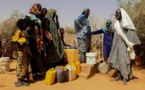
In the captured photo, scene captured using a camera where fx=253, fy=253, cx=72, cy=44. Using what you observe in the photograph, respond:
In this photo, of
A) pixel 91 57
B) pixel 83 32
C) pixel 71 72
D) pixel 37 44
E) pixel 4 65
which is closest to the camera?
pixel 37 44

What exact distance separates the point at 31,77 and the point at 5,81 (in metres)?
1.13

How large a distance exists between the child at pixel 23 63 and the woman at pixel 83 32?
215cm

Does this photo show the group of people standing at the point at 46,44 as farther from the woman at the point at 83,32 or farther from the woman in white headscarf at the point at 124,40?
the woman at the point at 83,32

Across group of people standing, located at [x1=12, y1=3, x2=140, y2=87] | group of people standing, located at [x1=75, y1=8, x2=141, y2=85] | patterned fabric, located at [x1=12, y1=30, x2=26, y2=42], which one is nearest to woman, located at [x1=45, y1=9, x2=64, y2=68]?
group of people standing, located at [x1=12, y1=3, x2=140, y2=87]

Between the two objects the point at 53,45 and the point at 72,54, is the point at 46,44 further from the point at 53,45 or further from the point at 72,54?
the point at 72,54

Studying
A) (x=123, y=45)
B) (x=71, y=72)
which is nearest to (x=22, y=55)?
(x=71, y=72)

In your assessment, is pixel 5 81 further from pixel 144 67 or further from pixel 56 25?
pixel 144 67

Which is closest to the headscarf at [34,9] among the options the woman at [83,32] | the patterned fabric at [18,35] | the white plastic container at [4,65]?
the patterned fabric at [18,35]

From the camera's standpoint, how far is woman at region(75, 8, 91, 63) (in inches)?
346

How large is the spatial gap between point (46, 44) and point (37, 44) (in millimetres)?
434

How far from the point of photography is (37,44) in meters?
7.72

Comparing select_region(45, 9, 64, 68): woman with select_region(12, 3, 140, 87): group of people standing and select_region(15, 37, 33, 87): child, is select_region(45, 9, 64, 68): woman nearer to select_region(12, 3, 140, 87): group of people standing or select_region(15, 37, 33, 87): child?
select_region(12, 3, 140, 87): group of people standing

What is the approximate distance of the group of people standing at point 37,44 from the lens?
7.29 meters

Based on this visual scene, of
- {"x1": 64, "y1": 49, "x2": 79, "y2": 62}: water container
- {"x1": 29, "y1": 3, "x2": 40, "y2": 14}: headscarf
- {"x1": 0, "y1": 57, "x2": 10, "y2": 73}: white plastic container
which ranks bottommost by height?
{"x1": 0, "y1": 57, "x2": 10, "y2": 73}: white plastic container
